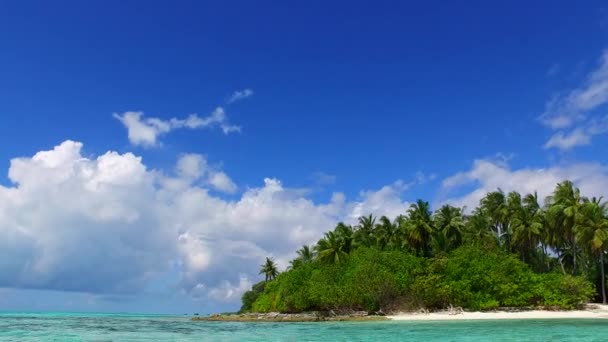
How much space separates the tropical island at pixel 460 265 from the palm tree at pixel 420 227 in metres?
0.13

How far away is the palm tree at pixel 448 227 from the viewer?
6506 cm

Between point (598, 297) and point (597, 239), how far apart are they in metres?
10.8

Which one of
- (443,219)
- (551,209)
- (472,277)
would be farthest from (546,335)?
(443,219)

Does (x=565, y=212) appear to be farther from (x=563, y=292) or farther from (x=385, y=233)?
(x=385, y=233)

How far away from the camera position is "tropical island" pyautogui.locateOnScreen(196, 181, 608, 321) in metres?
51.2

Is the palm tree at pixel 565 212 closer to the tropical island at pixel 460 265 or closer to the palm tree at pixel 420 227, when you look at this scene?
the tropical island at pixel 460 265

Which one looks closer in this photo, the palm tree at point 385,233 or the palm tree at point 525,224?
the palm tree at point 525,224

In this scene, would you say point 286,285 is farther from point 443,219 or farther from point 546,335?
point 546,335

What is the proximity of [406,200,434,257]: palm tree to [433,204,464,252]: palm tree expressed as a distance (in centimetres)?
165

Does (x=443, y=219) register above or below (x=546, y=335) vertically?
above

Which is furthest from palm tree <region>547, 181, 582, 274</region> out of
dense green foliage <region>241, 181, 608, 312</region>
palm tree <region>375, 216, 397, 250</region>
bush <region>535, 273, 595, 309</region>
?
palm tree <region>375, 216, 397, 250</region>

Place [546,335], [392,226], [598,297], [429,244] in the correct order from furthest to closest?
[392,226], [429,244], [598,297], [546,335]

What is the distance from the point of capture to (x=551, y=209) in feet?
193

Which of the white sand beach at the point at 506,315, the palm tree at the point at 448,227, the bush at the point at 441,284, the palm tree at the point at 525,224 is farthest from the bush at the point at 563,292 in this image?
the palm tree at the point at 448,227
